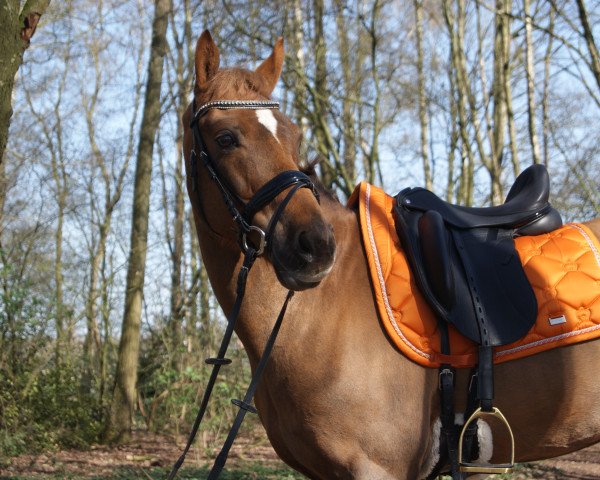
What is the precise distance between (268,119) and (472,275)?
3.57 ft

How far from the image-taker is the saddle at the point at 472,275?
8.52 feet

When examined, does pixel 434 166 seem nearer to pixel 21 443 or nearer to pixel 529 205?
pixel 21 443

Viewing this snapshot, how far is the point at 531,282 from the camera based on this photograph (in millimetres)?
2820

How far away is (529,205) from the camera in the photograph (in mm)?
2986

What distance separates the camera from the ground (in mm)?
5867

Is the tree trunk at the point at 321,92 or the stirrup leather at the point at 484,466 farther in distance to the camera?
the tree trunk at the point at 321,92

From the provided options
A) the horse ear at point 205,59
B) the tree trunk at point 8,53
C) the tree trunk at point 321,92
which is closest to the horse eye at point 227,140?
the horse ear at point 205,59

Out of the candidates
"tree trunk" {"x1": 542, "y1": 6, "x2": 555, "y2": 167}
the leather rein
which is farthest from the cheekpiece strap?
"tree trunk" {"x1": 542, "y1": 6, "x2": 555, "y2": 167}

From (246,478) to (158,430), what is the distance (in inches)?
136

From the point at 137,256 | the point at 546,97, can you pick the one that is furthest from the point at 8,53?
the point at 546,97

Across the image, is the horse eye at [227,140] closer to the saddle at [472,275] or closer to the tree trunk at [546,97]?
the saddle at [472,275]

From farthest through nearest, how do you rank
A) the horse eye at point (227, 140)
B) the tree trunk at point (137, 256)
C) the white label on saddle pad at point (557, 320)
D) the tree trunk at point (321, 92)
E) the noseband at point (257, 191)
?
the tree trunk at point (321, 92) → the tree trunk at point (137, 256) → the white label on saddle pad at point (557, 320) → the horse eye at point (227, 140) → the noseband at point (257, 191)

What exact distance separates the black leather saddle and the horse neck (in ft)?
0.83

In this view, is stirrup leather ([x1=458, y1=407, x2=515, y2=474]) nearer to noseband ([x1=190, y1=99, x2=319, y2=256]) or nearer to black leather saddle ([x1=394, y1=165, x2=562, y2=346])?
black leather saddle ([x1=394, y1=165, x2=562, y2=346])
